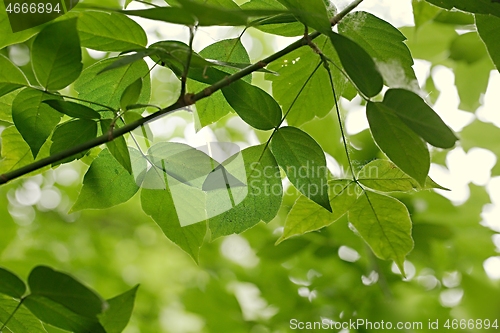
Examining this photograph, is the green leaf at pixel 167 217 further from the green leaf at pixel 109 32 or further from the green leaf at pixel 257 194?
the green leaf at pixel 109 32

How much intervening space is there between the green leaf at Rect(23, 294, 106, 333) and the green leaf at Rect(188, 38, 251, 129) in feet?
0.83

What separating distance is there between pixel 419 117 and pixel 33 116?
1.24 ft

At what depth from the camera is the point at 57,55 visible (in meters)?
0.45

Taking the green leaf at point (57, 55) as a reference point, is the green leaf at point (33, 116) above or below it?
below

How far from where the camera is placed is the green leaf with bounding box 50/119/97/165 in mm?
483

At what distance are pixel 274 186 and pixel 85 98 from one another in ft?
0.80

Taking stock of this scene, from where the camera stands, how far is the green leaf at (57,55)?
1.41 ft

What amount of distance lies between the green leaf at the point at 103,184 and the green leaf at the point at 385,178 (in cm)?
28

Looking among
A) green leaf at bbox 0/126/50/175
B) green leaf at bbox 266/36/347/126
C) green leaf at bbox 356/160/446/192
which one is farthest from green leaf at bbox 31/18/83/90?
green leaf at bbox 356/160/446/192

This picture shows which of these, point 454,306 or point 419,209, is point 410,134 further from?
point 454,306

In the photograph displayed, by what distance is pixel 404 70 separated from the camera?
1.59ft

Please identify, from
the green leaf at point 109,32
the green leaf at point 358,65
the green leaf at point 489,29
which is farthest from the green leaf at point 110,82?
the green leaf at point 489,29

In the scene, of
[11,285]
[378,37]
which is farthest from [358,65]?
[11,285]

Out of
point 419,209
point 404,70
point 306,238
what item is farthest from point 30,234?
point 404,70
